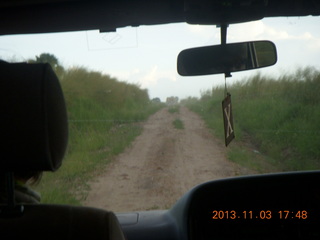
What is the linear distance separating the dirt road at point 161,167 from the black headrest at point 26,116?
6.29 ft

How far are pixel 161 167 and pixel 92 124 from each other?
787 millimetres

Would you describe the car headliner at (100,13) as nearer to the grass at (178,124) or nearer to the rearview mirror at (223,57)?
the rearview mirror at (223,57)

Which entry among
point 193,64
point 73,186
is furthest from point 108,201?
point 193,64

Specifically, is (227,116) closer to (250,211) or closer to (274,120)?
(250,211)

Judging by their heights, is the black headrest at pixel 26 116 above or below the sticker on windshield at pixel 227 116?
above

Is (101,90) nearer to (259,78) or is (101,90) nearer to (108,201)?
(108,201)

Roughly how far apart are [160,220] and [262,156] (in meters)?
1.57

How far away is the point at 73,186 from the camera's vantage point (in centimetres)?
436

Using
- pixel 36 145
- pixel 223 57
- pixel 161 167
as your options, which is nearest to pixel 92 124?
pixel 161 167

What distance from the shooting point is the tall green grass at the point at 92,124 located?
419 cm

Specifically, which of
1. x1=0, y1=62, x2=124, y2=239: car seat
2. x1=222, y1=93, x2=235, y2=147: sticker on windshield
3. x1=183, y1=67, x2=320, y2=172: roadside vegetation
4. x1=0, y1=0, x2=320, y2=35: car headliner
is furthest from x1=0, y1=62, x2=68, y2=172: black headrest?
x1=183, y1=67, x2=320, y2=172: roadside vegetation

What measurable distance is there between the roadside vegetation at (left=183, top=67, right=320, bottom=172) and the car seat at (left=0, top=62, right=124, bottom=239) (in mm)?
2249

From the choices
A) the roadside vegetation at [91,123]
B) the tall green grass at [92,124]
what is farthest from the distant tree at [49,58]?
the tall green grass at [92,124]

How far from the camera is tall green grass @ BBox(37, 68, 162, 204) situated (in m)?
4.19
